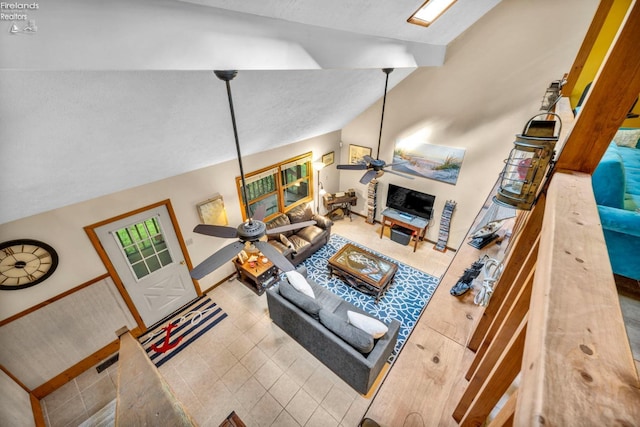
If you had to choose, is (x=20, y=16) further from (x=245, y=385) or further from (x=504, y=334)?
(x=245, y=385)

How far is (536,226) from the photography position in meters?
1.30

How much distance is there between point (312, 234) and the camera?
224 inches

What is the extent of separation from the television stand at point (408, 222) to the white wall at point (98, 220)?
3099 millimetres

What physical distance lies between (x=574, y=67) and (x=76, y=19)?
5.22m

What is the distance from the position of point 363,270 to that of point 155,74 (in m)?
4.04

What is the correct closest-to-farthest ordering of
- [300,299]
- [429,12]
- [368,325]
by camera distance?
[429,12] < [368,325] < [300,299]

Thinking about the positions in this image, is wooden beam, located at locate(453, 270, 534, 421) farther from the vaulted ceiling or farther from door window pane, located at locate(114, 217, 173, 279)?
door window pane, located at locate(114, 217, 173, 279)

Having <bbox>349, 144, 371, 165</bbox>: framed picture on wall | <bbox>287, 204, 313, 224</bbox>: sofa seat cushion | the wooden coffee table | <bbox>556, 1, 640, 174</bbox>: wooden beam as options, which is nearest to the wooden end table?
the wooden coffee table

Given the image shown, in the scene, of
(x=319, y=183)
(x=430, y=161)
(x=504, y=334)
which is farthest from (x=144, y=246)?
(x=430, y=161)

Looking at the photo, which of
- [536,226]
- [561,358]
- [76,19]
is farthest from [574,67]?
[76,19]

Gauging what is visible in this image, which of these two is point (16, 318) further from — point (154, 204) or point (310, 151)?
point (310, 151)

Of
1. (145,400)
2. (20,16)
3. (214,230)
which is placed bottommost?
(145,400)

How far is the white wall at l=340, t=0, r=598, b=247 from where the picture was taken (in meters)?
3.61

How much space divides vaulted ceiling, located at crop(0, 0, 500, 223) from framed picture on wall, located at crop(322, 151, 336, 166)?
114 inches
